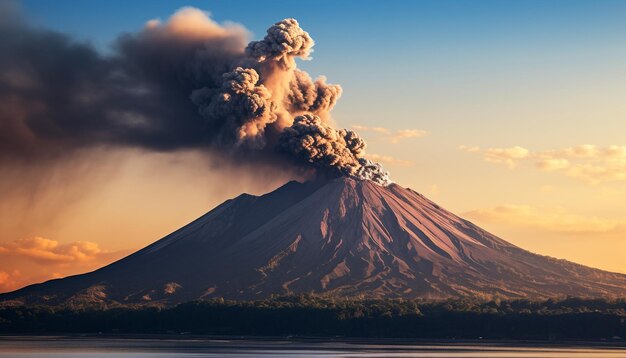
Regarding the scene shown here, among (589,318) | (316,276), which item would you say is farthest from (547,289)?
(589,318)

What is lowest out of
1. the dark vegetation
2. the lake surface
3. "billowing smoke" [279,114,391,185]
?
the lake surface

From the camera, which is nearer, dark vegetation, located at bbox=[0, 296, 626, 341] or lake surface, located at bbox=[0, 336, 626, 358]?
lake surface, located at bbox=[0, 336, 626, 358]

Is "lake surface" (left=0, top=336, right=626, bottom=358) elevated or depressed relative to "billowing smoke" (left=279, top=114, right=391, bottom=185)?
depressed

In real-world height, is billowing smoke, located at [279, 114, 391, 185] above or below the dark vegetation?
above

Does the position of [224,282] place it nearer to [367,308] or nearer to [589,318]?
[367,308]
